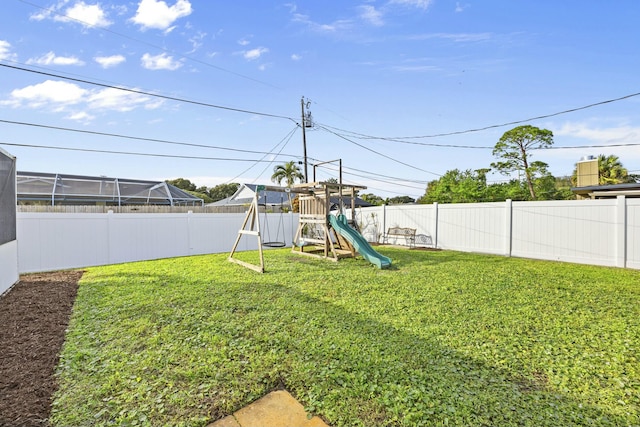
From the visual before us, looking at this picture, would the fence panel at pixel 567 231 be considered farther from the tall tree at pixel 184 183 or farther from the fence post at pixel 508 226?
the tall tree at pixel 184 183

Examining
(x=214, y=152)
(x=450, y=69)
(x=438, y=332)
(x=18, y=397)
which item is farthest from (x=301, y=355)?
(x=214, y=152)

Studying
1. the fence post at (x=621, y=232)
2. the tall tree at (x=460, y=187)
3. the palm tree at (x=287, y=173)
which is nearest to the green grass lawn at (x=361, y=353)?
the fence post at (x=621, y=232)

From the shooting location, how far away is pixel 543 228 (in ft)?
25.9

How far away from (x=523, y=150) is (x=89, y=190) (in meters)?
26.6

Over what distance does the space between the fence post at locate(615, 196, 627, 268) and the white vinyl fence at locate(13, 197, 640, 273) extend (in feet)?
0.05

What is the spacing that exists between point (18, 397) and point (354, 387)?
226 centimetres

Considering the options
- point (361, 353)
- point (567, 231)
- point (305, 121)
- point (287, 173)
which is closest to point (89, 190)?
point (305, 121)

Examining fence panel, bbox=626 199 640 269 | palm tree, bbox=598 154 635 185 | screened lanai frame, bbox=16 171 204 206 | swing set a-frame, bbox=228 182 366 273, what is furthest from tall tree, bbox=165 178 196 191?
fence panel, bbox=626 199 640 269

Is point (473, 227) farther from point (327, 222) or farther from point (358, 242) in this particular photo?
point (327, 222)

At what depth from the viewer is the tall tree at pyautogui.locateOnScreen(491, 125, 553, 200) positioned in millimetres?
20570

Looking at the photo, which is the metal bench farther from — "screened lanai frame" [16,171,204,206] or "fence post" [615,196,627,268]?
"screened lanai frame" [16,171,204,206]

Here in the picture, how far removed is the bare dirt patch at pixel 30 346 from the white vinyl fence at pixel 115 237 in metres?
2.08

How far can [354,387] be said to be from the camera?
2.08 metres

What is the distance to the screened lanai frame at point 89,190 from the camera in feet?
40.2
